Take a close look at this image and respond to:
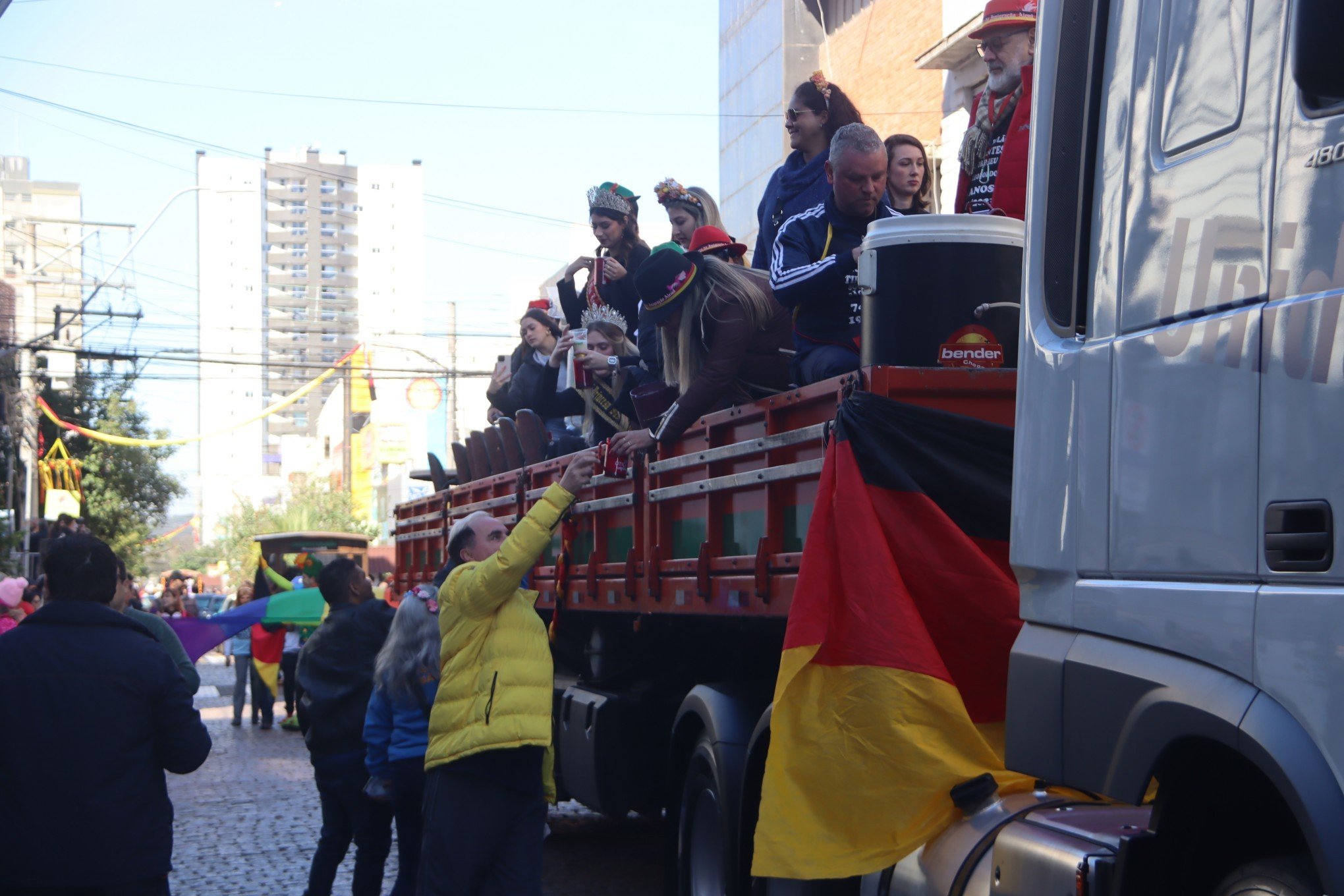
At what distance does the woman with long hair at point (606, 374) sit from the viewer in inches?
303

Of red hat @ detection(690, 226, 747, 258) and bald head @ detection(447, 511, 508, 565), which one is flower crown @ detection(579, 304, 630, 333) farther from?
bald head @ detection(447, 511, 508, 565)

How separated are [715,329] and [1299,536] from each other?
362cm

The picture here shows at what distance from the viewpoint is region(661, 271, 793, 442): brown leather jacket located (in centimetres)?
597

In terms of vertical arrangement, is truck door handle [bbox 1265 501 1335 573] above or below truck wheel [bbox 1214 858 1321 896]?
above

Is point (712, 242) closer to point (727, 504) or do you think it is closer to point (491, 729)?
point (727, 504)

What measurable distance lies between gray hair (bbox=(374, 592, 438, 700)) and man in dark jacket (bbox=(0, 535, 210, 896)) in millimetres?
2063

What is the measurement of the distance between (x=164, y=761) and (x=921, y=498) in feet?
8.31

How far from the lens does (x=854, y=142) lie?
5238 mm

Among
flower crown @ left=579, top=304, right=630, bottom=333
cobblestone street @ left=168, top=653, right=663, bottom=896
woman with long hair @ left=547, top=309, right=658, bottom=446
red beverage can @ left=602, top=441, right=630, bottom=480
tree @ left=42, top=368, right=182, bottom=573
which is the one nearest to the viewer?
red beverage can @ left=602, top=441, right=630, bottom=480

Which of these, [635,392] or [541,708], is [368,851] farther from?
[635,392]

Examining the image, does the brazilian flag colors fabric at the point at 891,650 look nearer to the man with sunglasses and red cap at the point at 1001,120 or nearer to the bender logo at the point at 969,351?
the bender logo at the point at 969,351

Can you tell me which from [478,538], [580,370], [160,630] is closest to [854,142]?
[478,538]

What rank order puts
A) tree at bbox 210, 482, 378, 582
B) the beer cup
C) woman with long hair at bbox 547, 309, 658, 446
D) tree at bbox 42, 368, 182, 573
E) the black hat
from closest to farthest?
the black hat
woman with long hair at bbox 547, 309, 658, 446
the beer cup
tree at bbox 42, 368, 182, 573
tree at bbox 210, 482, 378, 582

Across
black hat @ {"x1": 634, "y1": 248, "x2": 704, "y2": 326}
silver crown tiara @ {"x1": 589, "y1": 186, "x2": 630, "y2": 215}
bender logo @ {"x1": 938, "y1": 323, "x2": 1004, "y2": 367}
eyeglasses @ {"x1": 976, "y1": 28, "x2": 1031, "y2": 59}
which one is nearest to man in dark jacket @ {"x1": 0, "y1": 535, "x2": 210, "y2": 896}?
black hat @ {"x1": 634, "y1": 248, "x2": 704, "y2": 326}
